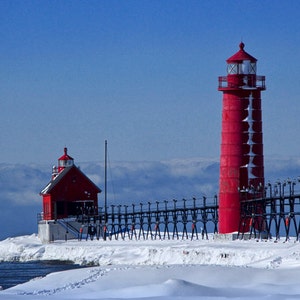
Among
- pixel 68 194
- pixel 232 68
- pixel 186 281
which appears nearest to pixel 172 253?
pixel 232 68

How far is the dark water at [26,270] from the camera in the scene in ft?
200

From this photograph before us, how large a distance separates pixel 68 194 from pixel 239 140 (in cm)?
3240

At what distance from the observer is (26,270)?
235 feet

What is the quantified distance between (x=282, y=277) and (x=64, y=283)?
7.98m

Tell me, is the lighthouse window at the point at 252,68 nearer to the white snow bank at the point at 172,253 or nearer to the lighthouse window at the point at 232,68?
the lighthouse window at the point at 232,68

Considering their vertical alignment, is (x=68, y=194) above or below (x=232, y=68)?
below

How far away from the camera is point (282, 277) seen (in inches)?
1713

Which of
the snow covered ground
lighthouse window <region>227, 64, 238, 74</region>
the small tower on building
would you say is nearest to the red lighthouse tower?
lighthouse window <region>227, 64, 238, 74</region>

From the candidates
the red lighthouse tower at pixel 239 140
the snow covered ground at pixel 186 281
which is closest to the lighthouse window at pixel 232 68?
the red lighthouse tower at pixel 239 140

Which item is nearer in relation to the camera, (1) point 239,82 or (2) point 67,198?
(1) point 239,82

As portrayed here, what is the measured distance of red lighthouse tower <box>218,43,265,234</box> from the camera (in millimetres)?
71562

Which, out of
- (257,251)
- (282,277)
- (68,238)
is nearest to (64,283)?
(282,277)

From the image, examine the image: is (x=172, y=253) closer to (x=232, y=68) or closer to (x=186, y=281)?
(x=232, y=68)

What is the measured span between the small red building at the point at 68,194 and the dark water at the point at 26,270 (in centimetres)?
1474
